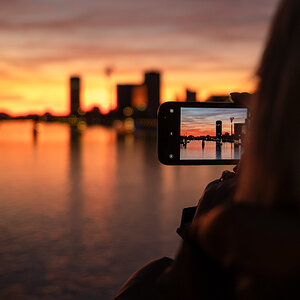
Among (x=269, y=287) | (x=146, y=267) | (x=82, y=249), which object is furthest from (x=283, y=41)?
(x=82, y=249)

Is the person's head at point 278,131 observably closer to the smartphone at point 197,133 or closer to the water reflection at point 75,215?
the smartphone at point 197,133

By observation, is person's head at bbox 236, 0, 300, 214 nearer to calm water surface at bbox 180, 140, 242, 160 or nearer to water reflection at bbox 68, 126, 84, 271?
calm water surface at bbox 180, 140, 242, 160

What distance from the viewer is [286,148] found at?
62 cm

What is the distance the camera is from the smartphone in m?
1.28

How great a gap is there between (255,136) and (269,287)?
7.8 inches

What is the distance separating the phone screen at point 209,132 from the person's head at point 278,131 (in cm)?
56

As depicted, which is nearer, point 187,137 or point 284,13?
point 284,13

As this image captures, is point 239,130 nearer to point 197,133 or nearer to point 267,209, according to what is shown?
point 197,133

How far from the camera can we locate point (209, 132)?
1376 millimetres

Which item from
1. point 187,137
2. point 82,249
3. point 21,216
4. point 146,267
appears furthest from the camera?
point 21,216

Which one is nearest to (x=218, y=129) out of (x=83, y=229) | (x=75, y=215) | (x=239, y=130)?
(x=239, y=130)

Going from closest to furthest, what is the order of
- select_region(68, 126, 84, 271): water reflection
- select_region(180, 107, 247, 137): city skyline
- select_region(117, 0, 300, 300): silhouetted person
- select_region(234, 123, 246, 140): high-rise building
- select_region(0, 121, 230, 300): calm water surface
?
select_region(117, 0, 300, 300): silhouetted person
select_region(234, 123, 246, 140): high-rise building
select_region(180, 107, 247, 137): city skyline
select_region(0, 121, 230, 300): calm water surface
select_region(68, 126, 84, 271): water reflection

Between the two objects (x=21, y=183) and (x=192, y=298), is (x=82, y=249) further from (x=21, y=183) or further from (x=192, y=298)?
(x=21, y=183)

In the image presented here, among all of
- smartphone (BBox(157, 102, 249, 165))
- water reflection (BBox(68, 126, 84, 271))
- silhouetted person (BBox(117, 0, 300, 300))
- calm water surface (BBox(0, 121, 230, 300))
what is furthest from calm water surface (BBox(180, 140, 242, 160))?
water reflection (BBox(68, 126, 84, 271))
